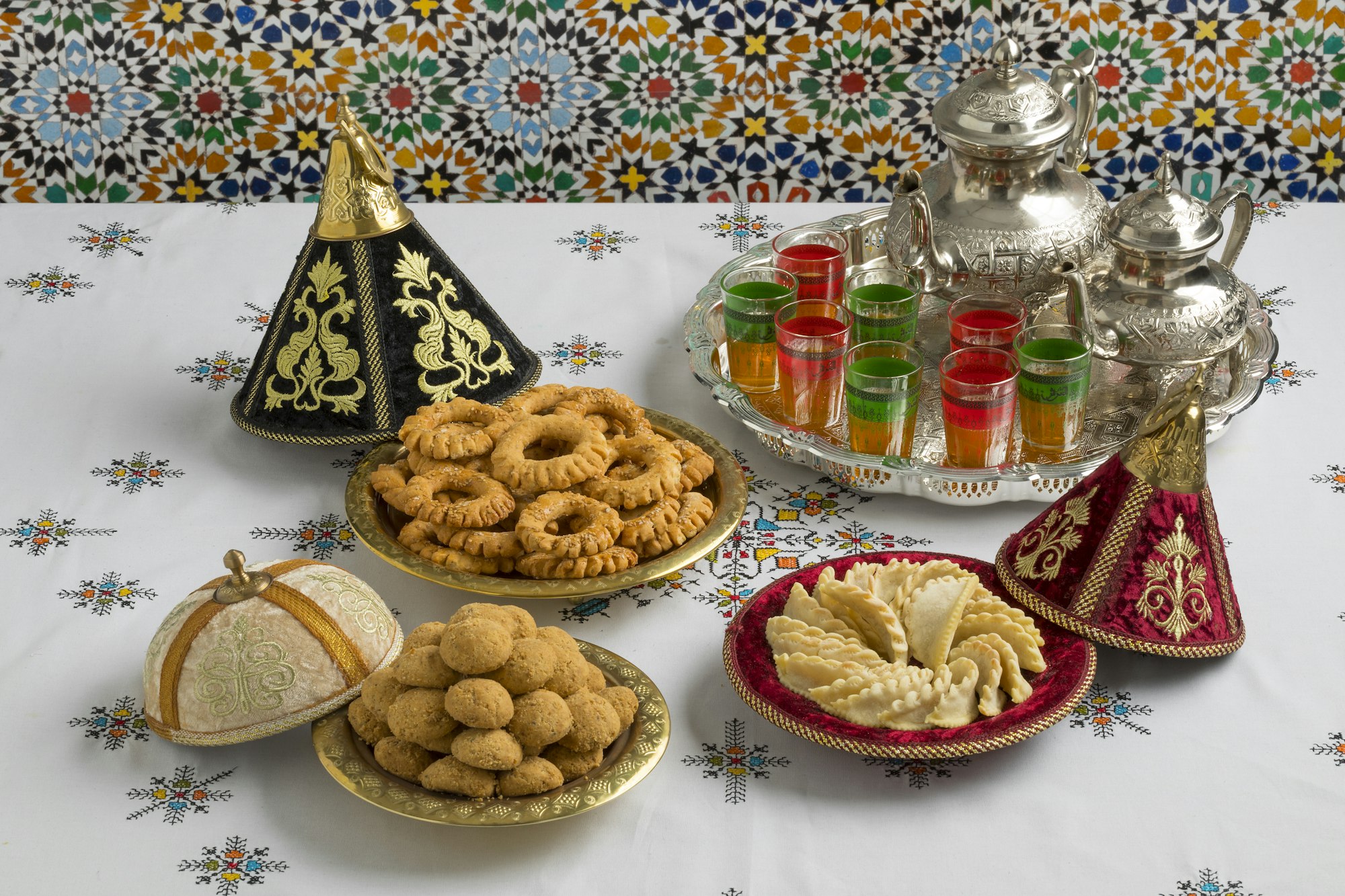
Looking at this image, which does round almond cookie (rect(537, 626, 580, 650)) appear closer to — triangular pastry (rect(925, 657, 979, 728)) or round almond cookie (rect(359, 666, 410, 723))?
round almond cookie (rect(359, 666, 410, 723))

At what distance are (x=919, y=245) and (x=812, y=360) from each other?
0.23m

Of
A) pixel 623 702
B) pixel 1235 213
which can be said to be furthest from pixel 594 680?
pixel 1235 213

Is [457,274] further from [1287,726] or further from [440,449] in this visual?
[1287,726]

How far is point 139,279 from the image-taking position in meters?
2.10

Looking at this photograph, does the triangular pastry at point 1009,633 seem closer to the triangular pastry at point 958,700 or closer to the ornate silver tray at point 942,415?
the triangular pastry at point 958,700

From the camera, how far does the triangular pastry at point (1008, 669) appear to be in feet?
3.86

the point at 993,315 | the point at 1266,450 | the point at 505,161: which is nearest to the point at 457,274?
the point at 993,315

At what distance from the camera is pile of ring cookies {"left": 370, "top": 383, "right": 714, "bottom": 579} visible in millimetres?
1380

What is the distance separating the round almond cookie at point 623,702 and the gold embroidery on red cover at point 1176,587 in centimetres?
47

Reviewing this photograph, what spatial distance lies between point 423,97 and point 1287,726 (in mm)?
2389

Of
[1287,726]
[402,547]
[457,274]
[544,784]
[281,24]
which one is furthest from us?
[281,24]

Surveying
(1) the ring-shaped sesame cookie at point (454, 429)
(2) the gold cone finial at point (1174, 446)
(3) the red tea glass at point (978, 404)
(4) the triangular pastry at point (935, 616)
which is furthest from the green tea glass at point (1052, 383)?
(1) the ring-shaped sesame cookie at point (454, 429)

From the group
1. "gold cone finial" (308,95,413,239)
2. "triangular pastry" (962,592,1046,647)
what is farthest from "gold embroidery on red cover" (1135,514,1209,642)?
"gold cone finial" (308,95,413,239)

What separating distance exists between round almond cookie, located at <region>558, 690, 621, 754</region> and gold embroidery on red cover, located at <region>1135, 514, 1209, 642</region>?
50 centimetres
